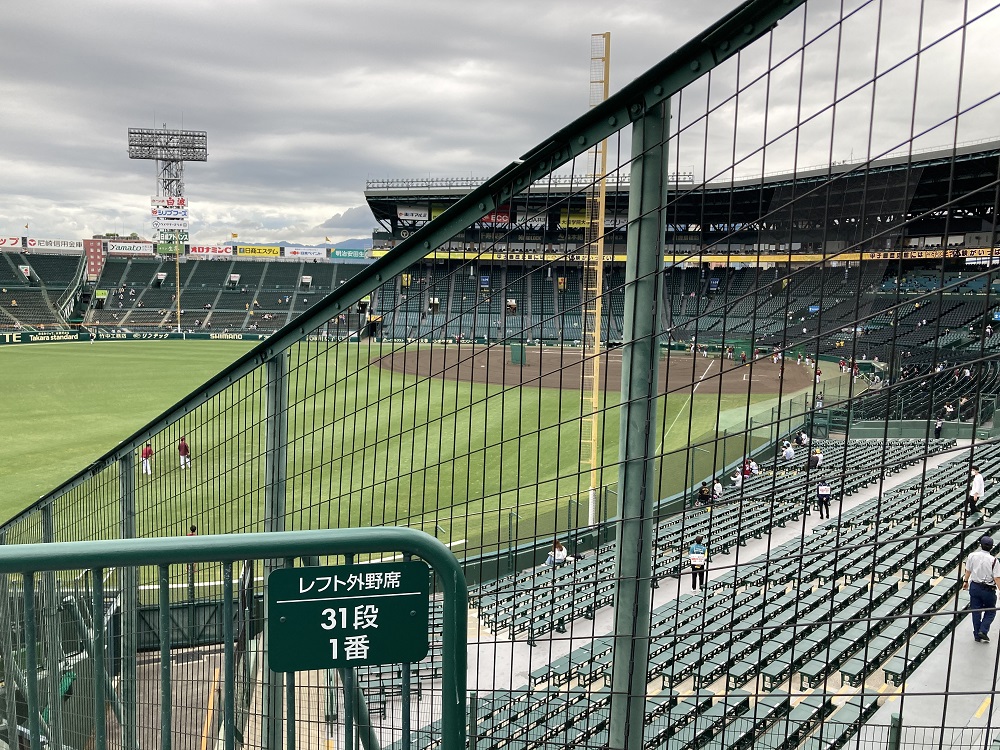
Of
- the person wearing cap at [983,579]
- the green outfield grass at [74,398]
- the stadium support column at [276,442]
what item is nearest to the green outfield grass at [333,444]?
the green outfield grass at [74,398]

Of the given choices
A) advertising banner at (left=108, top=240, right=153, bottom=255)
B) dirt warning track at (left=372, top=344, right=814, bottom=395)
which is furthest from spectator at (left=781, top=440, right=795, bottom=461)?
advertising banner at (left=108, top=240, right=153, bottom=255)

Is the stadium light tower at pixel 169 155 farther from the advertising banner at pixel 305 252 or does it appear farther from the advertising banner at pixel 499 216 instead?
the advertising banner at pixel 499 216

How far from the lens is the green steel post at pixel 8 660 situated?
297 cm

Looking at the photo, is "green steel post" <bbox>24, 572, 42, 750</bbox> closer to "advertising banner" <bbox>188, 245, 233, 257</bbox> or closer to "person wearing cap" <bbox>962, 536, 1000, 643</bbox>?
"person wearing cap" <bbox>962, 536, 1000, 643</bbox>

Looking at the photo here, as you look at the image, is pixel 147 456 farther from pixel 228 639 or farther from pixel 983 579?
pixel 983 579

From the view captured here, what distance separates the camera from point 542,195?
9.53 feet

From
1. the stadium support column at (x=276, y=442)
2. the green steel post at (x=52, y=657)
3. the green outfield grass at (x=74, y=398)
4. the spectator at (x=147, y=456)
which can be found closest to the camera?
the green steel post at (x=52, y=657)

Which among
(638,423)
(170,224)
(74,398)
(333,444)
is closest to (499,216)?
(638,423)

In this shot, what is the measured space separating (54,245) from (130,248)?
6969 mm

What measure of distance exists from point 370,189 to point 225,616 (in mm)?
59241

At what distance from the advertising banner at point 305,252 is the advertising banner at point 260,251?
105cm

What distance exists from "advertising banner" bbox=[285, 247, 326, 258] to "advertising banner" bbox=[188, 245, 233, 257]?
604 centimetres

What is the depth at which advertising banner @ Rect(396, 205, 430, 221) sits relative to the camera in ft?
195

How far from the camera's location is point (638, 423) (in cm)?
242
